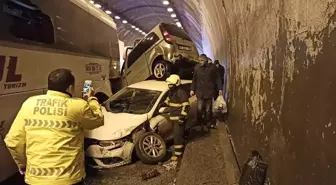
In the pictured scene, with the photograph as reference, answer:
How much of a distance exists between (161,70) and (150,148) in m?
5.73

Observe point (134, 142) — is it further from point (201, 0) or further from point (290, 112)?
point (201, 0)

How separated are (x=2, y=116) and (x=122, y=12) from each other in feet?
56.0

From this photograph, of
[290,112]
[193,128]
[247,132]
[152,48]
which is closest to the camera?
[290,112]

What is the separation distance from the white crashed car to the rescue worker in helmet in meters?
0.24

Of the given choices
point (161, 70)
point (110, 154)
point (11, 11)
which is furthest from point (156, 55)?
point (11, 11)

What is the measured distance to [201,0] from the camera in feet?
31.8

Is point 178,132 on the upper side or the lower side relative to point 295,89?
lower

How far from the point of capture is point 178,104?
22.3 ft

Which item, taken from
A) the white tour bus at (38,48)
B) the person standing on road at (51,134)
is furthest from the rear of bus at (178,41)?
the person standing on road at (51,134)

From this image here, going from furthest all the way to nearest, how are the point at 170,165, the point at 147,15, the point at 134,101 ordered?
the point at 147,15
the point at 134,101
the point at 170,165

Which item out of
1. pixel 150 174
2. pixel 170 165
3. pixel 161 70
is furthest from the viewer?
pixel 161 70

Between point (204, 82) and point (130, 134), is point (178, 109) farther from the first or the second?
point (204, 82)

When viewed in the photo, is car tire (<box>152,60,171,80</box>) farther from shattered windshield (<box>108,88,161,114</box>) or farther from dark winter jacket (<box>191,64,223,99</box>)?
shattered windshield (<box>108,88,161,114</box>)

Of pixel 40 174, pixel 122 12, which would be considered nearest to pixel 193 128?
pixel 40 174
